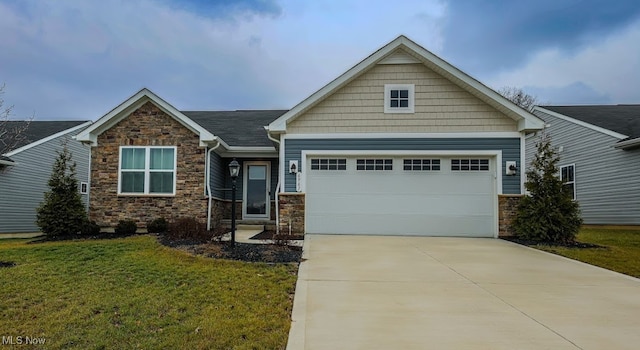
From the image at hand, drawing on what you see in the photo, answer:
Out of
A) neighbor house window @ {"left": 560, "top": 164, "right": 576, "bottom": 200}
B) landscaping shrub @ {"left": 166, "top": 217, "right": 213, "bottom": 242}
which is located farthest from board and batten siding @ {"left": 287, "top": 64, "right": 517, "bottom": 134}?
neighbor house window @ {"left": 560, "top": 164, "right": 576, "bottom": 200}

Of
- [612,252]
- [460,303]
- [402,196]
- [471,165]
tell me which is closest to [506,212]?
[471,165]

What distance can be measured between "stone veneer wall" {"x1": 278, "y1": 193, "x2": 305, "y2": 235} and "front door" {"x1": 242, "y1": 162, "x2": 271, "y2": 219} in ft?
8.48

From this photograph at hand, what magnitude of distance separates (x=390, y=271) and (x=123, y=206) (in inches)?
363

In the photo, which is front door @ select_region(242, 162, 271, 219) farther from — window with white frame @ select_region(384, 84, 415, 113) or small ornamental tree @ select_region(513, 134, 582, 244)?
small ornamental tree @ select_region(513, 134, 582, 244)

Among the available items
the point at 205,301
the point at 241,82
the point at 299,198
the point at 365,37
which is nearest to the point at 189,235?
the point at 299,198

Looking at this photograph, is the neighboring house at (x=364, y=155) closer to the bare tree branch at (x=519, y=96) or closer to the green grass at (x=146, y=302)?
the green grass at (x=146, y=302)

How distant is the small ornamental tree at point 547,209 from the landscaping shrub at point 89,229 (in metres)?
12.3

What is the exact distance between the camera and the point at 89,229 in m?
10.7

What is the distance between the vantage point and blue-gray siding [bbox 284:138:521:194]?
35.3 feet

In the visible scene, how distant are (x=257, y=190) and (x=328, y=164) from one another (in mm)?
3655

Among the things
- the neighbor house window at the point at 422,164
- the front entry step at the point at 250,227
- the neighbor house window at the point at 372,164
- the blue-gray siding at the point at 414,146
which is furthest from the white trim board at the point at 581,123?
the front entry step at the point at 250,227

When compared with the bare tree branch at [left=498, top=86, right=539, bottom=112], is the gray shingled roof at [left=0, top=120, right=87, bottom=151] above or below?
below

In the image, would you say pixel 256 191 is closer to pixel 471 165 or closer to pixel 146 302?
pixel 471 165

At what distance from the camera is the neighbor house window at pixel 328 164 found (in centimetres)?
1120
